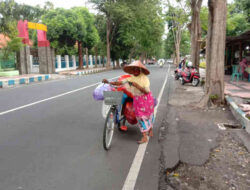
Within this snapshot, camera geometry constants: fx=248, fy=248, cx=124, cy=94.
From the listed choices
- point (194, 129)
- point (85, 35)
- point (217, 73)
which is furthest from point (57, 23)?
point (194, 129)

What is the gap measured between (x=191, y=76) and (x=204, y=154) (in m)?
10.5

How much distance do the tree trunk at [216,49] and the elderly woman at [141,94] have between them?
12.4 feet

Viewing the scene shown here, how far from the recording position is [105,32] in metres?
40.4

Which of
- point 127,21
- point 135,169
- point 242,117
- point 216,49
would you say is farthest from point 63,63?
point 135,169

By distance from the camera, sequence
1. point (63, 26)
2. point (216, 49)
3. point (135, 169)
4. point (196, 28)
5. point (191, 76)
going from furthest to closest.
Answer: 1. point (63, 26)
2. point (196, 28)
3. point (191, 76)
4. point (216, 49)
5. point (135, 169)

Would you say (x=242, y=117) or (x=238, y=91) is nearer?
(x=242, y=117)

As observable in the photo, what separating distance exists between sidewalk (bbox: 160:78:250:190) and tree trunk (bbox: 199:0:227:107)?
129 centimetres

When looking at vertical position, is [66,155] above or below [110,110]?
below

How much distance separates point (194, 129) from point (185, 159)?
5.59 feet

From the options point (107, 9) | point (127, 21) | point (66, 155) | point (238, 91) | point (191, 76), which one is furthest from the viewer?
point (127, 21)

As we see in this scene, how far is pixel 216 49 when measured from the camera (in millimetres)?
7348

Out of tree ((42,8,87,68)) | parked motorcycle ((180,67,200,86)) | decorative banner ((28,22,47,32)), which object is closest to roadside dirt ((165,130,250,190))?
parked motorcycle ((180,67,200,86))

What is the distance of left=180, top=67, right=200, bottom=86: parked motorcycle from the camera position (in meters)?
13.7

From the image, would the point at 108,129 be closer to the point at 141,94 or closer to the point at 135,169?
the point at 141,94
